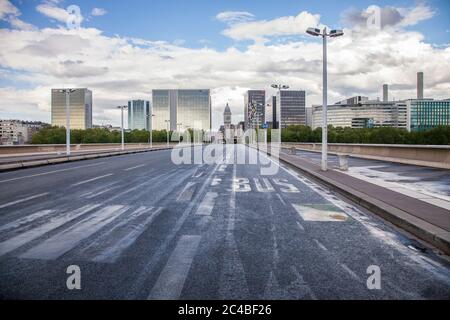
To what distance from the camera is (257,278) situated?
4621 millimetres

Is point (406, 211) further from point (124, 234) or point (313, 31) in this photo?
point (313, 31)

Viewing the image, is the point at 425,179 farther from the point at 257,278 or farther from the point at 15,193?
the point at 15,193

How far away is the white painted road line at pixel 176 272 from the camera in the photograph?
13.6 ft

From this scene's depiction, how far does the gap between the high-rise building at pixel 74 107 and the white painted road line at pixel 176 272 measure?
115361 millimetres

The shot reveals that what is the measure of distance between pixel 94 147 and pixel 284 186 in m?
53.7

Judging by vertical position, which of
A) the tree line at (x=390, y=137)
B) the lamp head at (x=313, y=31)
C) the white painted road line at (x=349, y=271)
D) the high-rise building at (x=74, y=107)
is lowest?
the white painted road line at (x=349, y=271)

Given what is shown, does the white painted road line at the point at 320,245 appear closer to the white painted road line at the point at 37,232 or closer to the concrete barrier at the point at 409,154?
the white painted road line at the point at 37,232

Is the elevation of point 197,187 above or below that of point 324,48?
below

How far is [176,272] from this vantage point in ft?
15.8

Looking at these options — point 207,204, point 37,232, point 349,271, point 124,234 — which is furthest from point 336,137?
point 349,271

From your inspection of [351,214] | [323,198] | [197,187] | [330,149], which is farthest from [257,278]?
[330,149]

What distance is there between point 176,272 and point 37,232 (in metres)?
3.52

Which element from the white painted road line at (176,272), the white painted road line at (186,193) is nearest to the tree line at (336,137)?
the white painted road line at (186,193)

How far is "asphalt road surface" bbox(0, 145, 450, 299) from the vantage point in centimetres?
431
